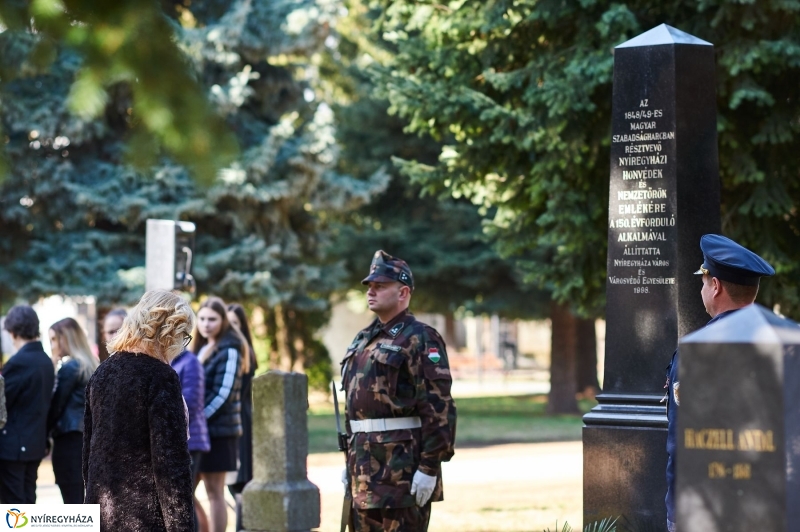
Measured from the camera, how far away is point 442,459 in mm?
6574

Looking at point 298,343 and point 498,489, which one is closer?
point 498,489

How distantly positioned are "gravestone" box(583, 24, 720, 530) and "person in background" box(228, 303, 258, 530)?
125 inches

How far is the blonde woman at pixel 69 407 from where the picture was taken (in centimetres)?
885

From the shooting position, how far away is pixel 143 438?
514 cm

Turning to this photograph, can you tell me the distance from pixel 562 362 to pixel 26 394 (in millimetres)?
20445

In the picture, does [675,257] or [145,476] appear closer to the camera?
[145,476]

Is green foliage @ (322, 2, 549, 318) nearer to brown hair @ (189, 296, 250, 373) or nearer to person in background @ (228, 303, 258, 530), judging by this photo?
person in background @ (228, 303, 258, 530)

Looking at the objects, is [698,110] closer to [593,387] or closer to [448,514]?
→ [448,514]

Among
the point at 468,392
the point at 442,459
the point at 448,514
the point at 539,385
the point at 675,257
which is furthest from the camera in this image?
the point at 539,385

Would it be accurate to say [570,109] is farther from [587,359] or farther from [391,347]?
[587,359]

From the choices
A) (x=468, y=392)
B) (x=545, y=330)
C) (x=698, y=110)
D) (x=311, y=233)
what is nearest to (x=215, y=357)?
(x=698, y=110)

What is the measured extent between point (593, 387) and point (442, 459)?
87.6 ft

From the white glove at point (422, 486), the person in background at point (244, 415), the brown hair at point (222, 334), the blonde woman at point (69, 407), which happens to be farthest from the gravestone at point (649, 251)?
the blonde woman at point (69, 407)

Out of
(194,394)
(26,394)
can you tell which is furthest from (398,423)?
(26,394)
